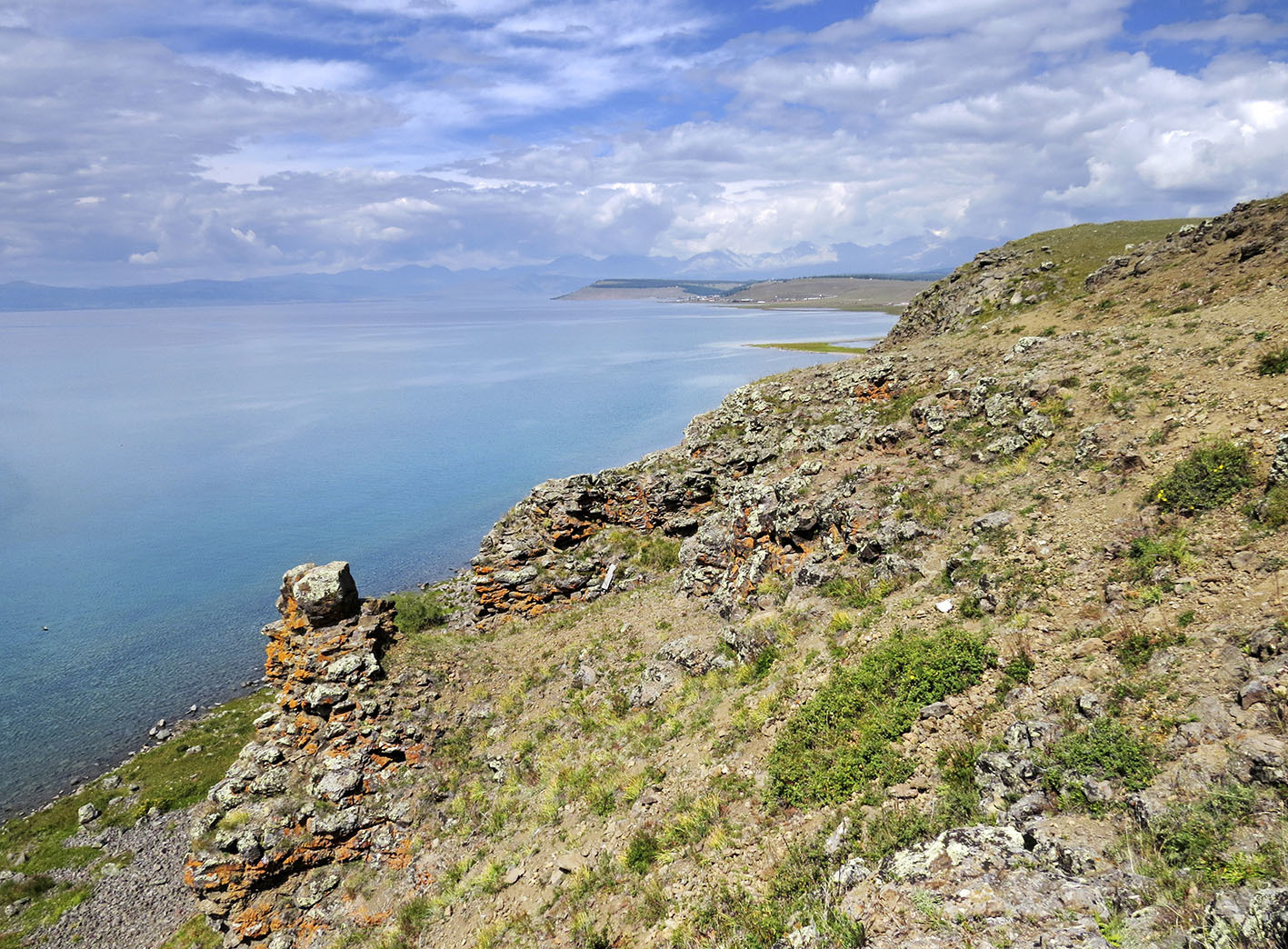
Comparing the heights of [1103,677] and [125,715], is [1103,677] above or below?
above

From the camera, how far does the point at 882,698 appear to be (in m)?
14.7

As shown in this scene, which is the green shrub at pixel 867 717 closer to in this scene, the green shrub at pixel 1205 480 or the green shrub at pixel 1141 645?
the green shrub at pixel 1141 645

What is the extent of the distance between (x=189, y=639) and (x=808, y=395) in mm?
53016

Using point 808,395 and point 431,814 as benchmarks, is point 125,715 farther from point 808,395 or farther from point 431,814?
point 808,395

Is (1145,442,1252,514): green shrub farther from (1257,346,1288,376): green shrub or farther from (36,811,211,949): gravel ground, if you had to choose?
(36,811,211,949): gravel ground

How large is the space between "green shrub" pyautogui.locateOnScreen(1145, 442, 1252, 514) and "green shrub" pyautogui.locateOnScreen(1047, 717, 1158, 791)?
8.31 m

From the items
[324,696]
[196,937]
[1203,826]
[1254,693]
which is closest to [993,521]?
[1254,693]

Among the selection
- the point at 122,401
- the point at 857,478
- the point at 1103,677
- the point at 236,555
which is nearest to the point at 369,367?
the point at 122,401

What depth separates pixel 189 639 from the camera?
50.6 m

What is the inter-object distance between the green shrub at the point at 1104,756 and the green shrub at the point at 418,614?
29.4 meters

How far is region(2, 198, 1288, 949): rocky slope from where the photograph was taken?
9.27 meters

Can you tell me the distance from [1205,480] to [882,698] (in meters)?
10.3

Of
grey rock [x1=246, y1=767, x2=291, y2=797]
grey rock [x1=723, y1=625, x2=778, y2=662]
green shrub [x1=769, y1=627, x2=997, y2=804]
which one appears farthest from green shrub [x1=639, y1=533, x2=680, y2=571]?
green shrub [x1=769, y1=627, x2=997, y2=804]

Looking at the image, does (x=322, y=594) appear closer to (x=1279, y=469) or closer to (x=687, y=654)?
(x=687, y=654)
